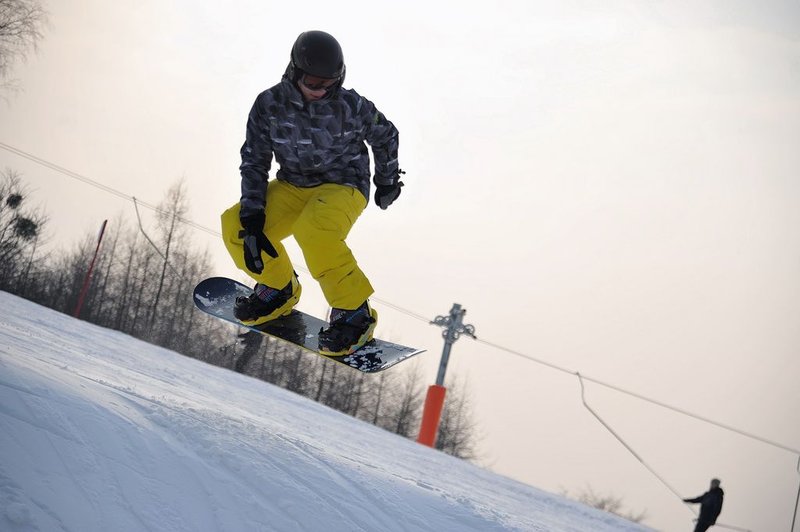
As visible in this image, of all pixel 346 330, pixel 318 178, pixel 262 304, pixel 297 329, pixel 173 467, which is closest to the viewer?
pixel 173 467

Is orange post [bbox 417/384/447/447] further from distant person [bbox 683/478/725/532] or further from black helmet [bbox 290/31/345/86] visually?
black helmet [bbox 290/31/345/86]

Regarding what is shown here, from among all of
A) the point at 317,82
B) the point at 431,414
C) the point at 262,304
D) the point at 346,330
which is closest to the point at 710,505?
the point at 431,414

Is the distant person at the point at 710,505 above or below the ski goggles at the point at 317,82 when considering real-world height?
below

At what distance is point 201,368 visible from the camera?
7.00 m

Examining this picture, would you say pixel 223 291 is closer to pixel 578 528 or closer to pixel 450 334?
pixel 578 528

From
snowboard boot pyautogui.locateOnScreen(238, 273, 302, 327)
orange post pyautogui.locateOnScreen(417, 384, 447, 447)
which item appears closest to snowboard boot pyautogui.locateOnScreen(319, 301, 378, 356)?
snowboard boot pyautogui.locateOnScreen(238, 273, 302, 327)

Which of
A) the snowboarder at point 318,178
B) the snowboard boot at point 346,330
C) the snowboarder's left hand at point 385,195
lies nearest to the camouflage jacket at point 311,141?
the snowboarder at point 318,178

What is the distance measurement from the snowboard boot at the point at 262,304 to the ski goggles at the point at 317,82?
5.17 ft

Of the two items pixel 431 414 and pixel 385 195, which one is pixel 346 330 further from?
pixel 431 414

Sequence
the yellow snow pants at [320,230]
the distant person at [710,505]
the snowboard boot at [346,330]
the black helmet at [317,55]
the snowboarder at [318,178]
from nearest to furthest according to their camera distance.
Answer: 1. the black helmet at [317,55]
2. the snowboarder at [318,178]
3. the yellow snow pants at [320,230]
4. the snowboard boot at [346,330]
5. the distant person at [710,505]

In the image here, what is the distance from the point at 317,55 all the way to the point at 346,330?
1.73 metres

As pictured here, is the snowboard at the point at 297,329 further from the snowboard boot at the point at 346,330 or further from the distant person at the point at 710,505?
the distant person at the point at 710,505

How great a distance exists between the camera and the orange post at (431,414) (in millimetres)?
10703

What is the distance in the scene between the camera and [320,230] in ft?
13.6
